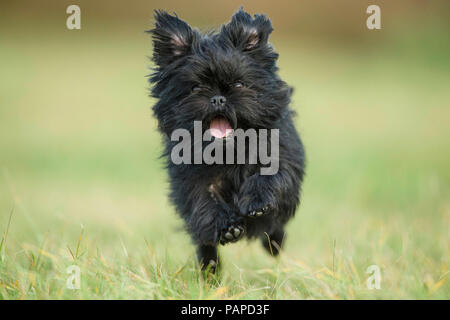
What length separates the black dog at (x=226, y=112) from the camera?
3.79 meters

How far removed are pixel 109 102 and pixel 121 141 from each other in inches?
139

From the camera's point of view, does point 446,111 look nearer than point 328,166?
No

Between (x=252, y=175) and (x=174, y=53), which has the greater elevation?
(x=174, y=53)

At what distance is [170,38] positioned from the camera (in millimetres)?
4105

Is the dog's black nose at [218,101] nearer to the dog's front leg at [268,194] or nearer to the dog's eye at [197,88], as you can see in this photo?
the dog's eye at [197,88]

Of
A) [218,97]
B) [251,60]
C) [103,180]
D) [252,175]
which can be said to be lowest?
[103,180]

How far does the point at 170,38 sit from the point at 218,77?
554 mm

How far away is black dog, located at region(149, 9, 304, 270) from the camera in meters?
3.79

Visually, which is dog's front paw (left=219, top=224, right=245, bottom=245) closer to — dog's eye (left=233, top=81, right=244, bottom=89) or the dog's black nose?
the dog's black nose

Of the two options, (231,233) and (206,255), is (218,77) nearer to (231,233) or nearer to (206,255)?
(231,233)

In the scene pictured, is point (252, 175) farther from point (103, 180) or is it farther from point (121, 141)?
point (121, 141)
